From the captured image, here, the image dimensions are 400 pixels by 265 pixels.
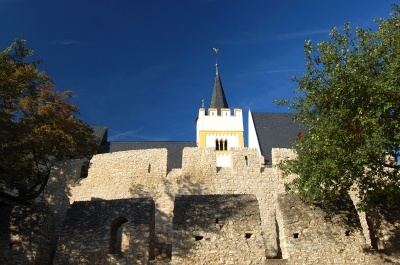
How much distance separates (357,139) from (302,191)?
2249 millimetres

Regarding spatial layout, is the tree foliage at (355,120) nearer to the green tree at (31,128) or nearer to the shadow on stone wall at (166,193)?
the shadow on stone wall at (166,193)

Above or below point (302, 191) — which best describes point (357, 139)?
above

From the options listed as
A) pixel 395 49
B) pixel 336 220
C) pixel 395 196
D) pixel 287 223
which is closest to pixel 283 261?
pixel 287 223

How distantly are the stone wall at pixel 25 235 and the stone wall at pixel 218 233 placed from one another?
4.07m

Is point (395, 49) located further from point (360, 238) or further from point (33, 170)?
point (33, 170)

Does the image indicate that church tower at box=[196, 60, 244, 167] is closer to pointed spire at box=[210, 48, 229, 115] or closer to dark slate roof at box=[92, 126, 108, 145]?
pointed spire at box=[210, 48, 229, 115]

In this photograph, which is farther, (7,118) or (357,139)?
(7,118)

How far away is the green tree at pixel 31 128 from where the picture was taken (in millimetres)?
15094

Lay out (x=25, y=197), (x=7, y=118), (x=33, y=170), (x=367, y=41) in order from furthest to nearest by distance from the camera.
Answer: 1. (x=33, y=170)
2. (x=25, y=197)
3. (x=7, y=118)
4. (x=367, y=41)

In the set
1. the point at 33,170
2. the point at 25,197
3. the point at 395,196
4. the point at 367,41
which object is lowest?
the point at 395,196

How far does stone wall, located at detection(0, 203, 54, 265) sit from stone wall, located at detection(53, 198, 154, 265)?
727 millimetres

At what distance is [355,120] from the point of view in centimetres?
1120

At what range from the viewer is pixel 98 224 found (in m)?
11.3

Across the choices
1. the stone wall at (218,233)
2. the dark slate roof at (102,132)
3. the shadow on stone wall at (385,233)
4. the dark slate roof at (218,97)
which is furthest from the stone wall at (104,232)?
the dark slate roof at (218,97)
